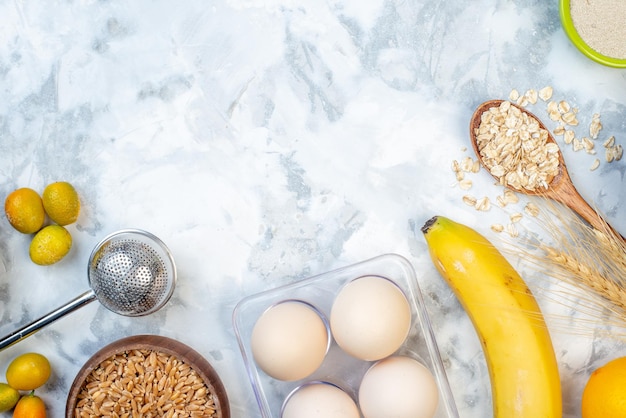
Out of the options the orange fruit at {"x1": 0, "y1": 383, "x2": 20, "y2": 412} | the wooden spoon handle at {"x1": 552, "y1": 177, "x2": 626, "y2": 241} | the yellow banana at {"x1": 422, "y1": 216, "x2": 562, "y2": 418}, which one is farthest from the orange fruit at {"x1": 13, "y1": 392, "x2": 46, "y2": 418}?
the wooden spoon handle at {"x1": 552, "y1": 177, "x2": 626, "y2": 241}

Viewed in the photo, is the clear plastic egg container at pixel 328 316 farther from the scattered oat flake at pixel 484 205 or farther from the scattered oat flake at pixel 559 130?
the scattered oat flake at pixel 559 130

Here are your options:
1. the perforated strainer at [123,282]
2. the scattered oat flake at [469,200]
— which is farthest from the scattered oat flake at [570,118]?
the perforated strainer at [123,282]

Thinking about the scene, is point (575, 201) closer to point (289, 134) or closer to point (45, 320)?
point (289, 134)

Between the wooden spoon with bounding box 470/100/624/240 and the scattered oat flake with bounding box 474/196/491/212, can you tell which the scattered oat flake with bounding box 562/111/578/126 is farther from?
the scattered oat flake with bounding box 474/196/491/212

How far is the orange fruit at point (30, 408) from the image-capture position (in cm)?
125

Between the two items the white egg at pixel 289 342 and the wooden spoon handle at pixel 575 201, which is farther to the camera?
the wooden spoon handle at pixel 575 201

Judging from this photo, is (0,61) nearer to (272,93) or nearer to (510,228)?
(272,93)

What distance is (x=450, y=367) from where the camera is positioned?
51.1 inches

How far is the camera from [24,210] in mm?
1241

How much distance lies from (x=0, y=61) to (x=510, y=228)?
3.19ft

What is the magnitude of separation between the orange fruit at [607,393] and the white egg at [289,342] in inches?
17.2

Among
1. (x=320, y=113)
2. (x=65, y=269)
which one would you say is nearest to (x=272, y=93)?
(x=320, y=113)

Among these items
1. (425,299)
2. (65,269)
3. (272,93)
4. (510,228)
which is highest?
(272,93)

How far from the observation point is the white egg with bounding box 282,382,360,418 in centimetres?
114
